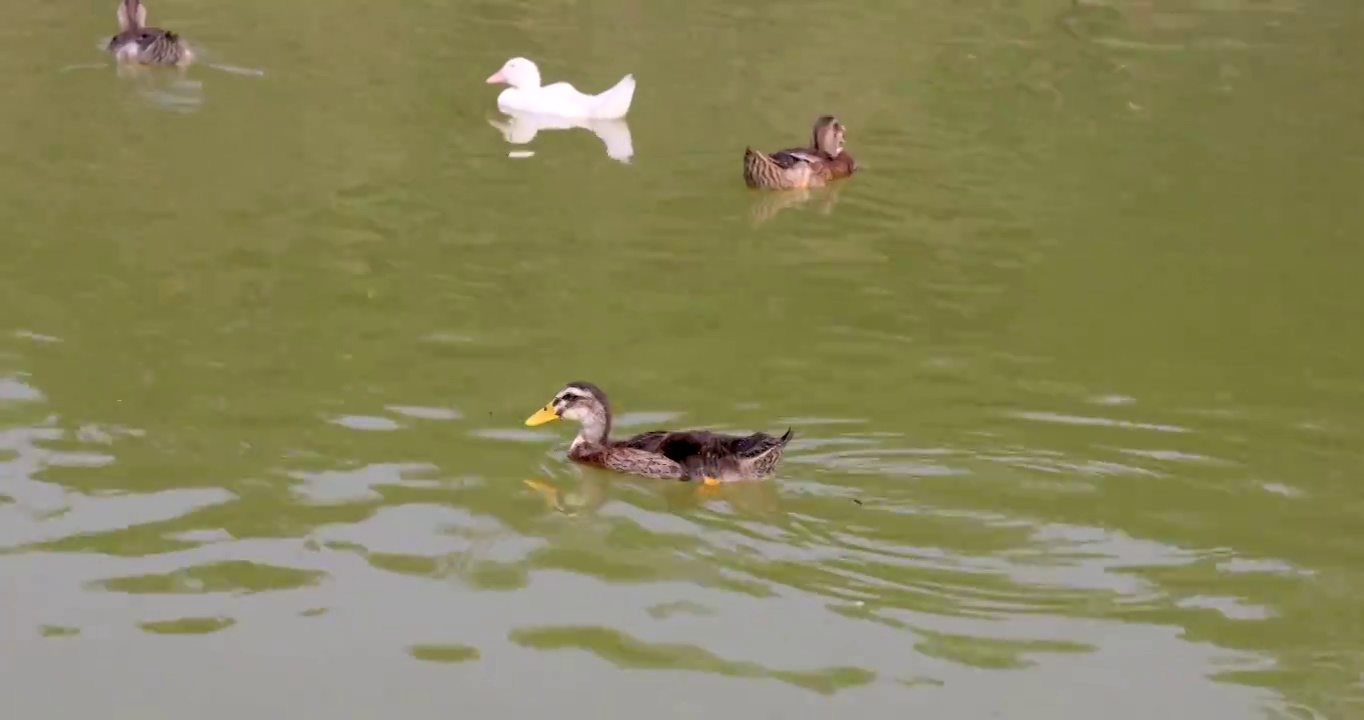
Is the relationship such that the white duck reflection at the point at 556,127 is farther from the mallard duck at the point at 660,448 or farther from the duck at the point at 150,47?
the mallard duck at the point at 660,448

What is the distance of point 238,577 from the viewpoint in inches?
365

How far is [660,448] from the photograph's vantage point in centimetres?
1084

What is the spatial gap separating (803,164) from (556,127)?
3984mm

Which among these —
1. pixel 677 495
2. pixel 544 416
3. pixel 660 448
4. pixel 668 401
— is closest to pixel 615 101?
pixel 668 401

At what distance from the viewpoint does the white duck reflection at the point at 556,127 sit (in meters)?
20.2

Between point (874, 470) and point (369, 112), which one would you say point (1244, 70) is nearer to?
point (369, 112)

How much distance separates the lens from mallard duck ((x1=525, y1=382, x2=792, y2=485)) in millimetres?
10406

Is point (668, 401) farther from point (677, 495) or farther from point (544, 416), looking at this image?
point (677, 495)

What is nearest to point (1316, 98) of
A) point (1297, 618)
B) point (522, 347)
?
point (522, 347)

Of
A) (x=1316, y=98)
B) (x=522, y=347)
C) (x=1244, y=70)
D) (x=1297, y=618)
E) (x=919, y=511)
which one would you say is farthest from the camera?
(x=1244, y=70)

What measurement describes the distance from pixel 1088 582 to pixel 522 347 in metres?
4.95

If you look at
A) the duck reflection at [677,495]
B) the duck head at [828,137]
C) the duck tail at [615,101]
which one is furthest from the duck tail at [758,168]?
the duck reflection at [677,495]

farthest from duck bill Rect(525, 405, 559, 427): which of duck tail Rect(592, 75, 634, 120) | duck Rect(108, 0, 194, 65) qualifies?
duck Rect(108, 0, 194, 65)

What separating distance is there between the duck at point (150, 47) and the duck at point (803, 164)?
288 inches
